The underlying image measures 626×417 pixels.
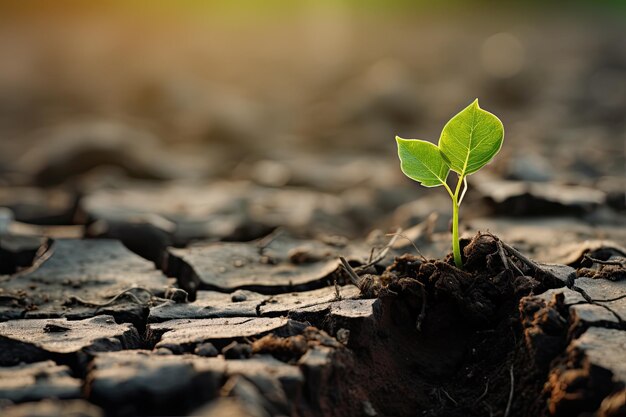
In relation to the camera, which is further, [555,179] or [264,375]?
[555,179]

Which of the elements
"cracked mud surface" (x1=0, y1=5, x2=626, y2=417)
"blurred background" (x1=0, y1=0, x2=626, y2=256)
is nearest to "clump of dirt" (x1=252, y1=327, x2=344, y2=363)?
"cracked mud surface" (x1=0, y1=5, x2=626, y2=417)

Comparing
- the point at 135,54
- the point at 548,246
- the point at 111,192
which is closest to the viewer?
the point at 548,246

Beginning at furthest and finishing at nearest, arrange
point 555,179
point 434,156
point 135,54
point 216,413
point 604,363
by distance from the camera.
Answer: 1. point 135,54
2. point 555,179
3. point 434,156
4. point 604,363
5. point 216,413

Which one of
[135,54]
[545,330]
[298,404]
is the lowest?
[298,404]

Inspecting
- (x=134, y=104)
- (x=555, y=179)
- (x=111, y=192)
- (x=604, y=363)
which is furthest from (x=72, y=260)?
(x=134, y=104)

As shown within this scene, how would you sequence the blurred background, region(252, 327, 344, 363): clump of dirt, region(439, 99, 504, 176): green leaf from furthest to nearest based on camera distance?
the blurred background
region(439, 99, 504, 176): green leaf
region(252, 327, 344, 363): clump of dirt

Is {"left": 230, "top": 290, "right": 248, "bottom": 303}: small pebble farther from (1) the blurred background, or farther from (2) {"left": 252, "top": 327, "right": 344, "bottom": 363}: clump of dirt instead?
(1) the blurred background

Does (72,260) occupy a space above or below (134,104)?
below

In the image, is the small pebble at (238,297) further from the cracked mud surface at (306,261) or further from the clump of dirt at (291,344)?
the clump of dirt at (291,344)

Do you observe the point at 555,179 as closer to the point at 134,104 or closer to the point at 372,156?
the point at 372,156
